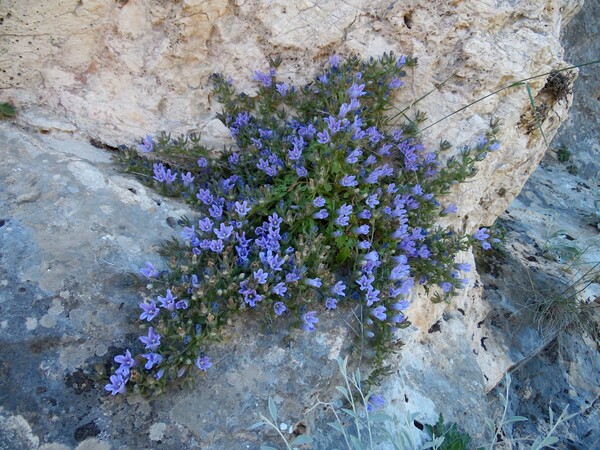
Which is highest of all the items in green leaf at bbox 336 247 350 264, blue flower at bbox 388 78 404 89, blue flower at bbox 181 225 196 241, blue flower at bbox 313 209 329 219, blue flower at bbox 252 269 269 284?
blue flower at bbox 388 78 404 89

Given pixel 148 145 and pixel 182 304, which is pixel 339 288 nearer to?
pixel 182 304

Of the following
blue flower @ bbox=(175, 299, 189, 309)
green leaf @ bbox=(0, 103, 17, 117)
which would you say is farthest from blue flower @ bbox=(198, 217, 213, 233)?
green leaf @ bbox=(0, 103, 17, 117)

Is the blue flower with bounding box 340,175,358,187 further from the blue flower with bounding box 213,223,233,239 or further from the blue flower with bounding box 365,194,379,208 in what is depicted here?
the blue flower with bounding box 213,223,233,239

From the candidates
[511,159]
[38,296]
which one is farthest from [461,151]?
[38,296]

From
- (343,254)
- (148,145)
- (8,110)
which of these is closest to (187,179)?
(148,145)

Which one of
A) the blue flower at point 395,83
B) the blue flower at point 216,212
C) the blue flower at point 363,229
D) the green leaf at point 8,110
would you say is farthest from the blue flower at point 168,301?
the blue flower at point 395,83

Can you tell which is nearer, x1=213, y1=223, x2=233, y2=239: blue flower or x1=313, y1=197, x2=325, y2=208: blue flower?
x1=213, y1=223, x2=233, y2=239: blue flower
